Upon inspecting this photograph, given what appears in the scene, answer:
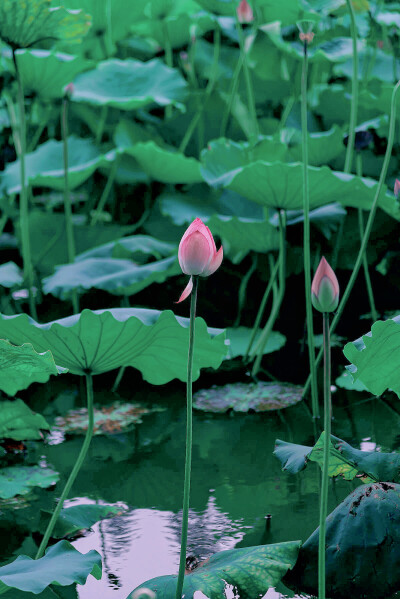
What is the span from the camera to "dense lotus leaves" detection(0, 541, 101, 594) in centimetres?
80

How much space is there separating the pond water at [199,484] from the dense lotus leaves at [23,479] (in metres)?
0.02

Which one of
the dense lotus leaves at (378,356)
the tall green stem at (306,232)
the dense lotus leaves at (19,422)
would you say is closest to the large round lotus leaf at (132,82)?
the tall green stem at (306,232)

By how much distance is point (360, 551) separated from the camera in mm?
957

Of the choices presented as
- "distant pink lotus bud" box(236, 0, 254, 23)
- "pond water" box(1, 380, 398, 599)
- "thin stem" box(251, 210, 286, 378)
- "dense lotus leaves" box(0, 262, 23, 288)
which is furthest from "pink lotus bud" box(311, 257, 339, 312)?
"distant pink lotus bud" box(236, 0, 254, 23)

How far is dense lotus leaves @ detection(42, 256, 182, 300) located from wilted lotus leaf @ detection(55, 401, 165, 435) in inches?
10.6

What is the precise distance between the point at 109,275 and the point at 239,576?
1037 millimetres

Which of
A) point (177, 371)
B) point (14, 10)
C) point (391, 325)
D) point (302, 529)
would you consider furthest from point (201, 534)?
point (14, 10)

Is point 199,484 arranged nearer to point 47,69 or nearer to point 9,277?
point 9,277

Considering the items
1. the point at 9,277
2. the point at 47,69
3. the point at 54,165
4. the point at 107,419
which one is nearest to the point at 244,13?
the point at 47,69

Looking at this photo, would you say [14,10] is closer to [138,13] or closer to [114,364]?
[114,364]

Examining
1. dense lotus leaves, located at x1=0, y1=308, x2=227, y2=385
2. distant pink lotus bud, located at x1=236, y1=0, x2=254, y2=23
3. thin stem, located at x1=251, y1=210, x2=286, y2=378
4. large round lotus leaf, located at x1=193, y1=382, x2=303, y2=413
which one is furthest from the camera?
distant pink lotus bud, located at x1=236, y1=0, x2=254, y2=23

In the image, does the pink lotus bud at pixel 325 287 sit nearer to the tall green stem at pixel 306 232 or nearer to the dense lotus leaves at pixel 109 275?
the tall green stem at pixel 306 232

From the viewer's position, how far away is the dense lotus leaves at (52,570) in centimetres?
80

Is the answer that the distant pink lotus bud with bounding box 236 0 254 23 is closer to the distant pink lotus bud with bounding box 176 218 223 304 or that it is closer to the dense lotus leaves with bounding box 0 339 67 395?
the dense lotus leaves with bounding box 0 339 67 395
